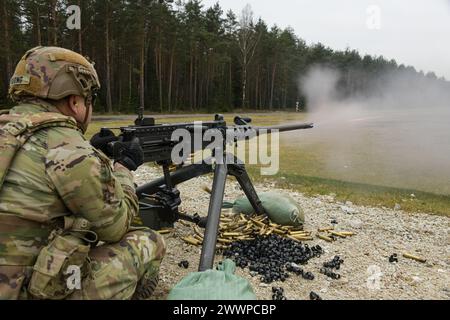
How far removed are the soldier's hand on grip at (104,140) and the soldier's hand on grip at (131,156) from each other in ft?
0.47

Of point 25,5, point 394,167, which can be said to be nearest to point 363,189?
point 394,167

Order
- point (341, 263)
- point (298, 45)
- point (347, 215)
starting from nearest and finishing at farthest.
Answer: point (341, 263)
point (347, 215)
point (298, 45)

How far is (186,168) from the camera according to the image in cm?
529

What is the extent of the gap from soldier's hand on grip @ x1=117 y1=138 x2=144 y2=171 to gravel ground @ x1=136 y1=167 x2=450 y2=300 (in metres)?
1.37

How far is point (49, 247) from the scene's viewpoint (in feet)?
8.11

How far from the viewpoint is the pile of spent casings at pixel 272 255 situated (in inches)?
174

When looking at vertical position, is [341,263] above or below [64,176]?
below

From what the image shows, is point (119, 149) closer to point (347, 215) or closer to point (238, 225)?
point (238, 225)

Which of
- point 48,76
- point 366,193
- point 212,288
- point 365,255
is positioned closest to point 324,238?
point 365,255

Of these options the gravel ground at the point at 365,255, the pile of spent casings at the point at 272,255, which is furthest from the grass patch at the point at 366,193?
the pile of spent casings at the point at 272,255

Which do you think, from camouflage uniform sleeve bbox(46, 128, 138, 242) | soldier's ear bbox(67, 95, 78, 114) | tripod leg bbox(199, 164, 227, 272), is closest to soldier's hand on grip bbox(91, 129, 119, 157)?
soldier's ear bbox(67, 95, 78, 114)

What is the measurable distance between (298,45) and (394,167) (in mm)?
55127

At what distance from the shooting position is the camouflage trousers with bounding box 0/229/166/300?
2.45 meters
